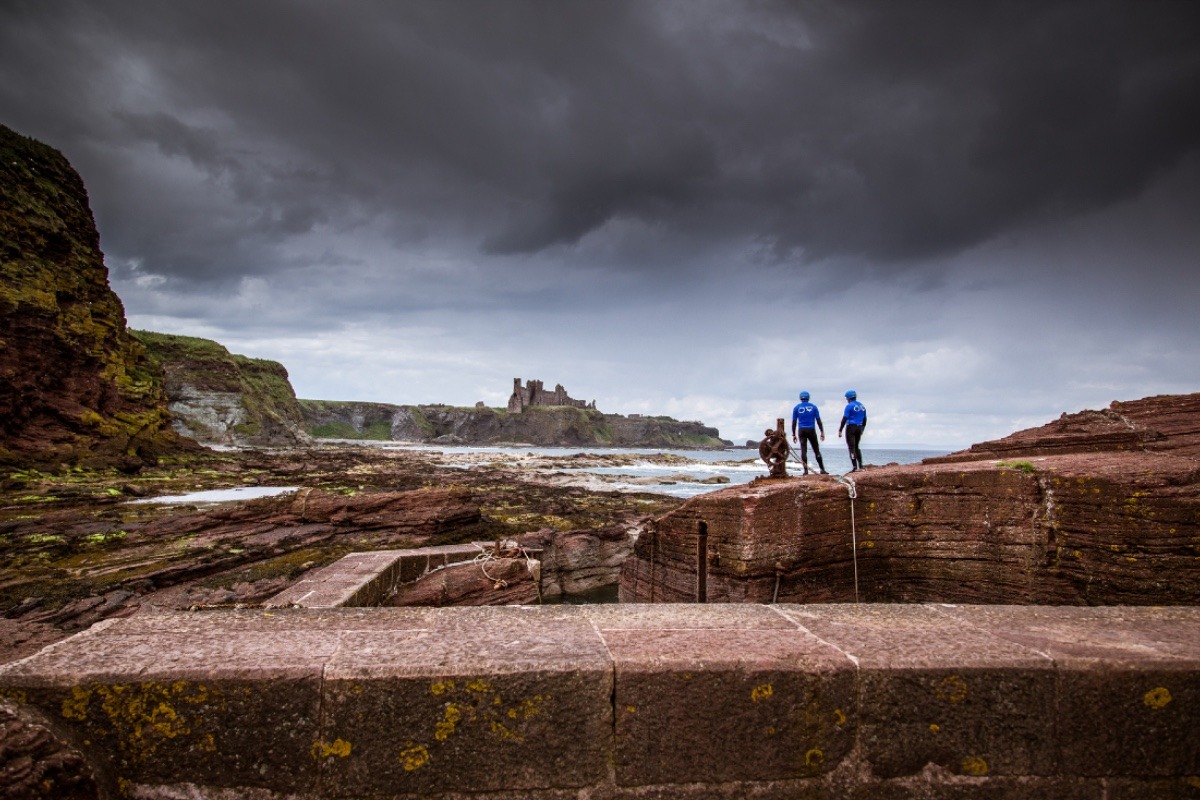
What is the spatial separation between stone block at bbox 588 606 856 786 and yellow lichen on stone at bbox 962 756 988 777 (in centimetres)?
45

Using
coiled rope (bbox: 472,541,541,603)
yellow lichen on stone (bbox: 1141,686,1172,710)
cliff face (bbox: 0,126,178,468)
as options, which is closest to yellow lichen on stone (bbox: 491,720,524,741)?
yellow lichen on stone (bbox: 1141,686,1172,710)

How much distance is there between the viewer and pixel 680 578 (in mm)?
7875

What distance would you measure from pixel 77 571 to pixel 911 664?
11.7 metres

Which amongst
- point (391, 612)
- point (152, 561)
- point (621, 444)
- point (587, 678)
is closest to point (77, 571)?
point (152, 561)

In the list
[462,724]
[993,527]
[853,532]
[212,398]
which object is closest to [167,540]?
[462,724]

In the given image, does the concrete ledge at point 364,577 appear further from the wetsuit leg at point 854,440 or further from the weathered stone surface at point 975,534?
the wetsuit leg at point 854,440

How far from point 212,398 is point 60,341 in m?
49.7

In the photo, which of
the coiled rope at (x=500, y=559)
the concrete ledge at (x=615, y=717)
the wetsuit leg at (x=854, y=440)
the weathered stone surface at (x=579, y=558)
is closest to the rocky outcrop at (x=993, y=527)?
the coiled rope at (x=500, y=559)

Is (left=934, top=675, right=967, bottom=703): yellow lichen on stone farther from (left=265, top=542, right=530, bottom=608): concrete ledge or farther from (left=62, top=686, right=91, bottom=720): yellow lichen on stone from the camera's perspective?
(left=265, top=542, right=530, bottom=608): concrete ledge

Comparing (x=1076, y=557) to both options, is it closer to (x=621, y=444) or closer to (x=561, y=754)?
(x=561, y=754)

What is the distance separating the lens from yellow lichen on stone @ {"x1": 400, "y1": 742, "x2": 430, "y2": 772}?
6.22ft

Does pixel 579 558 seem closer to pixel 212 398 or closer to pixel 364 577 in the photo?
pixel 364 577

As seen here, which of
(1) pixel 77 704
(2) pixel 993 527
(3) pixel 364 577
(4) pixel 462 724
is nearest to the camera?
(1) pixel 77 704

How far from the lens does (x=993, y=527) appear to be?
5.55m
